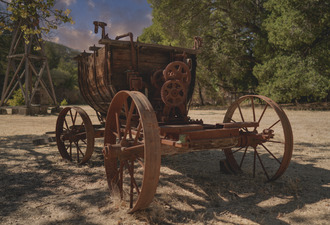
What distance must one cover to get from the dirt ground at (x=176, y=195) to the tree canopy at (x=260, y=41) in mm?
11021

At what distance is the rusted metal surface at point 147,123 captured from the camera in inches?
98.0

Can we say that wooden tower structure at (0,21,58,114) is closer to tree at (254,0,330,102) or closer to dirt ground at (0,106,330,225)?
dirt ground at (0,106,330,225)

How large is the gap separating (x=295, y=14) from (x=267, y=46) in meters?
3.00

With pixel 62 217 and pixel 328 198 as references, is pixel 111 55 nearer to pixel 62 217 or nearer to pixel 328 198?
pixel 62 217

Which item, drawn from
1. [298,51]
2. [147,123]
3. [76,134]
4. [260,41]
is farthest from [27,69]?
[298,51]

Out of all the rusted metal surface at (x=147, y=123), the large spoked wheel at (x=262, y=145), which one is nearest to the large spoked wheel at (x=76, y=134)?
the rusted metal surface at (x=147, y=123)

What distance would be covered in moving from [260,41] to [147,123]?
1677cm

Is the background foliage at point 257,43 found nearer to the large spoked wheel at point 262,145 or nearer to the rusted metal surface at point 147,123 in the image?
the large spoked wheel at point 262,145

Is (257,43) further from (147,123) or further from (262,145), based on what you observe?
(147,123)

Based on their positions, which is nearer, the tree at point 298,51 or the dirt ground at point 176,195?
the dirt ground at point 176,195

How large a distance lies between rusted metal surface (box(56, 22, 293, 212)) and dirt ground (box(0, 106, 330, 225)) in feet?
0.82

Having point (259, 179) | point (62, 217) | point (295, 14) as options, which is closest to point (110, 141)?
point (62, 217)

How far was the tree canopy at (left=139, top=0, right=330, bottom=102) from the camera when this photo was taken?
13703 millimetres

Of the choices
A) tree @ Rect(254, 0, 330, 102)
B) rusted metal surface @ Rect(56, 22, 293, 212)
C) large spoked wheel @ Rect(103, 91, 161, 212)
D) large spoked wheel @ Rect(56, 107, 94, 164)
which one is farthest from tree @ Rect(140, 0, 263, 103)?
large spoked wheel @ Rect(103, 91, 161, 212)
